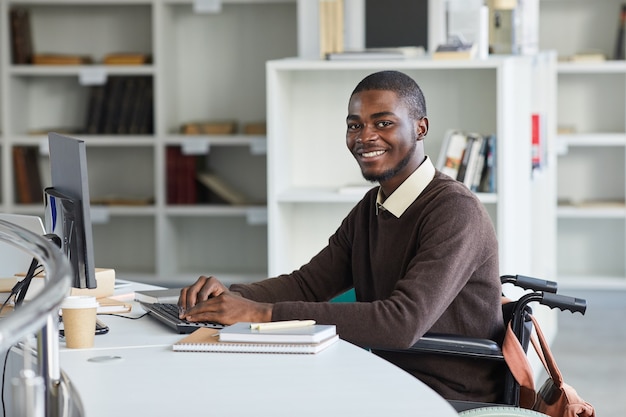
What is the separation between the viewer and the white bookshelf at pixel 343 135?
363cm

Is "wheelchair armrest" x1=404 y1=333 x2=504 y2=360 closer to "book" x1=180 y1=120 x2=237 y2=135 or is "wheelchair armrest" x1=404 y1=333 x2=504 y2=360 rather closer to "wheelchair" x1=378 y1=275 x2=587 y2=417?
"wheelchair" x1=378 y1=275 x2=587 y2=417

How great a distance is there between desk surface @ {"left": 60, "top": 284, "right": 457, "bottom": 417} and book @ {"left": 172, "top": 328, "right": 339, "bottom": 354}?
0.01 metres

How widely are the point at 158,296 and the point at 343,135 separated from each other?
181cm

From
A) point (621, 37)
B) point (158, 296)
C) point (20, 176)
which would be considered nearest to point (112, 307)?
point (158, 296)

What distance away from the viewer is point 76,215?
80.0 inches

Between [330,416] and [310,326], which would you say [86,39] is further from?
[330,416]

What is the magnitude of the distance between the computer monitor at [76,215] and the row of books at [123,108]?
145 inches

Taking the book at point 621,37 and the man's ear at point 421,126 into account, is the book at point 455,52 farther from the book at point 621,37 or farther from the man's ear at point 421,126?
the book at point 621,37

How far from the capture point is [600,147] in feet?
19.2

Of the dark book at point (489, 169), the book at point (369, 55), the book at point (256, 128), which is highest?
the book at point (369, 55)

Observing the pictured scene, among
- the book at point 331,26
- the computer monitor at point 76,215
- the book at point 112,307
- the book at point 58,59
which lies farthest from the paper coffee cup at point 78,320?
the book at point 58,59

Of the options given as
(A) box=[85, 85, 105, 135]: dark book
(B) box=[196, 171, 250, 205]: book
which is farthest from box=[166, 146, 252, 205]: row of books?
(A) box=[85, 85, 105, 135]: dark book

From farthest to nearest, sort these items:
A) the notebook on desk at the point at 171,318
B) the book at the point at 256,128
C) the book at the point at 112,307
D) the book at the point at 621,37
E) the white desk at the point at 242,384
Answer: the book at the point at 256,128 < the book at the point at 621,37 < the book at the point at 112,307 < the notebook on desk at the point at 171,318 < the white desk at the point at 242,384

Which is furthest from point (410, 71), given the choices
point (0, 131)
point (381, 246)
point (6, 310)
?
point (0, 131)
